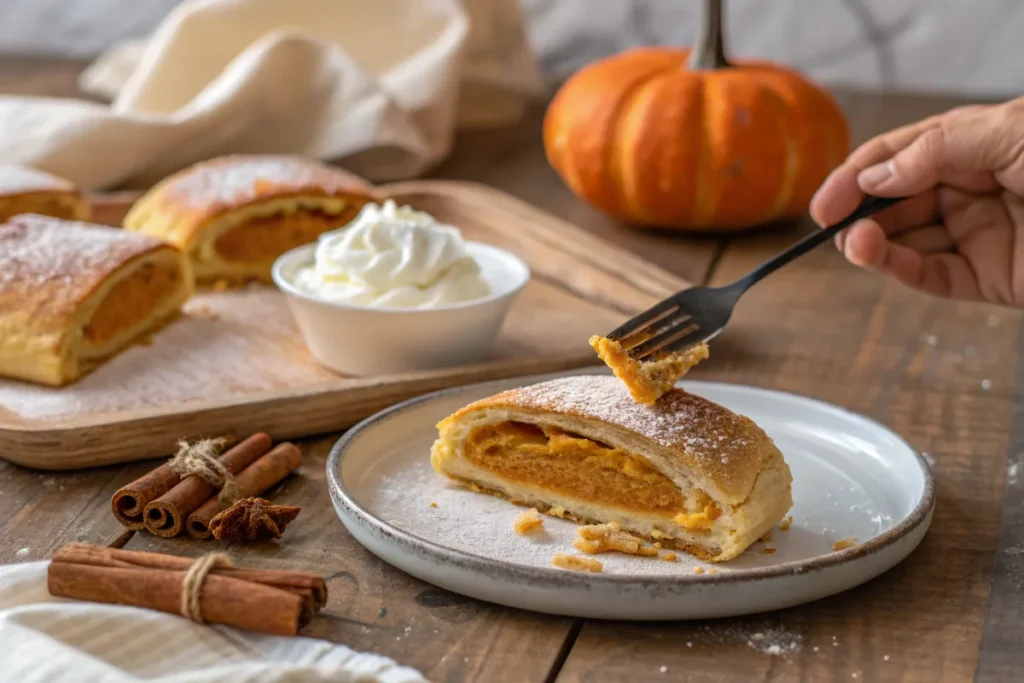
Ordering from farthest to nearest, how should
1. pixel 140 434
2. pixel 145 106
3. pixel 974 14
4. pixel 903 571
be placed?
pixel 974 14 → pixel 145 106 → pixel 140 434 → pixel 903 571

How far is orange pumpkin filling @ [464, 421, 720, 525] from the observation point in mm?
1823

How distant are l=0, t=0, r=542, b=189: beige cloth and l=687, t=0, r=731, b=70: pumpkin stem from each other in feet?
2.83

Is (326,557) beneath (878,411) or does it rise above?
above

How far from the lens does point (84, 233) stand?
8.80 feet

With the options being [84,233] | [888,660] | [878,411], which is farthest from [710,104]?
[888,660]

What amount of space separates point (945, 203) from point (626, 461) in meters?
1.10

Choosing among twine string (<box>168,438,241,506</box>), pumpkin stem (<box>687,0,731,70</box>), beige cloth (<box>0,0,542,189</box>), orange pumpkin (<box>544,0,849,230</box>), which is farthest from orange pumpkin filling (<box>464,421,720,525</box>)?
beige cloth (<box>0,0,542,189</box>)

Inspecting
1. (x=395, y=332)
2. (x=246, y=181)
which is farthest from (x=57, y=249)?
(x=395, y=332)

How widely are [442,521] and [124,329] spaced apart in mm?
1053

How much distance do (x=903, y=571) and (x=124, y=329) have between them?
160 cm

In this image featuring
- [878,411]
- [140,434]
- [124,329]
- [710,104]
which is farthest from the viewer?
[710,104]

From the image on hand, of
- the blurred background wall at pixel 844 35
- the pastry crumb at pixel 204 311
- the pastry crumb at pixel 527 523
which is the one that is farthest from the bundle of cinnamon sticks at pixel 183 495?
the blurred background wall at pixel 844 35

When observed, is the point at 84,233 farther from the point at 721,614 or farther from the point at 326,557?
the point at 721,614

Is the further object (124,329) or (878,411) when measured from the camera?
(124,329)
